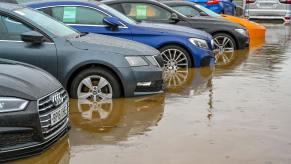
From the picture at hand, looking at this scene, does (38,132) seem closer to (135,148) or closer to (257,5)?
(135,148)

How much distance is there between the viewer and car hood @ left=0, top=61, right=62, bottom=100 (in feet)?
16.5

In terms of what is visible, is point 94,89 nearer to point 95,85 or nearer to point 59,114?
point 95,85

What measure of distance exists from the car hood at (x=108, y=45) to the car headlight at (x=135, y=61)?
0.23ft

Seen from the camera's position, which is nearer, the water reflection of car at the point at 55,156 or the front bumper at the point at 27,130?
the front bumper at the point at 27,130

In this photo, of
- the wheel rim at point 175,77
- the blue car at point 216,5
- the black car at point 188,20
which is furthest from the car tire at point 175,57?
the blue car at point 216,5

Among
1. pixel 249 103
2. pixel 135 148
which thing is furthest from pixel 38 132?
pixel 249 103

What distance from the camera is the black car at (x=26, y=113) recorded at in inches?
194

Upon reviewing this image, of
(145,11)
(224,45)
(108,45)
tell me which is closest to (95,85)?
(108,45)

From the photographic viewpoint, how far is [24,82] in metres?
5.25

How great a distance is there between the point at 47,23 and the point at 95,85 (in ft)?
3.71

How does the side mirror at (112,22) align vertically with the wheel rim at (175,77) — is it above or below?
above

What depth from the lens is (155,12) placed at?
1284 centimetres

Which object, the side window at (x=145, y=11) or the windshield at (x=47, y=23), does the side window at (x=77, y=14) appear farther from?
the side window at (x=145, y=11)

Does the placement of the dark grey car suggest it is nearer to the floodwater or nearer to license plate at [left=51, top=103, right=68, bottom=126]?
the floodwater
